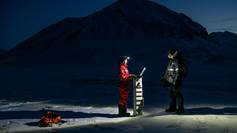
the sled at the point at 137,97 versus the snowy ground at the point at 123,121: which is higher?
the sled at the point at 137,97

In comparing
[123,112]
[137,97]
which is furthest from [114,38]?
[123,112]

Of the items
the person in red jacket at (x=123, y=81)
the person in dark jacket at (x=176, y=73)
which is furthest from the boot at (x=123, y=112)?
the person in dark jacket at (x=176, y=73)

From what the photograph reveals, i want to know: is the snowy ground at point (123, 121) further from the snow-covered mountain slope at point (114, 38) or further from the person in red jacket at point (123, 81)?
the snow-covered mountain slope at point (114, 38)

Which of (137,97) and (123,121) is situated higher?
(137,97)

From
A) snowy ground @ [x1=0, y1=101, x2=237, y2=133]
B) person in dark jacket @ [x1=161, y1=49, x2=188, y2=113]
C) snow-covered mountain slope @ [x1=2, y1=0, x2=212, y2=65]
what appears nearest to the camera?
snowy ground @ [x1=0, y1=101, x2=237, y2=133]

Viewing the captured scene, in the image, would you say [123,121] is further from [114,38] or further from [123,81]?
[114,38]

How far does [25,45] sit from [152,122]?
450 feet

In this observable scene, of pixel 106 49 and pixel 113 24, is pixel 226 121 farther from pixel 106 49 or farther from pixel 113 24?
pixel 113 24

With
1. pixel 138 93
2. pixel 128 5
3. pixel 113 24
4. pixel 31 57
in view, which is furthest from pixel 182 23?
pixel 138 93

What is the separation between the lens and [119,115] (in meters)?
13.5

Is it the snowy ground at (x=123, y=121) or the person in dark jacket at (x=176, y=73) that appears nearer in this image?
the snowy ground at (x=123, y=121)

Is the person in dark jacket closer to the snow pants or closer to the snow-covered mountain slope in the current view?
the snow pants

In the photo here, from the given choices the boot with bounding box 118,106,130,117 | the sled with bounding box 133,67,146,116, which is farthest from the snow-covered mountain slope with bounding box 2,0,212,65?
the boot with bounding box 118,106,130,117

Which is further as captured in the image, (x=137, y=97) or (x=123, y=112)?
(x=137, y=97)
